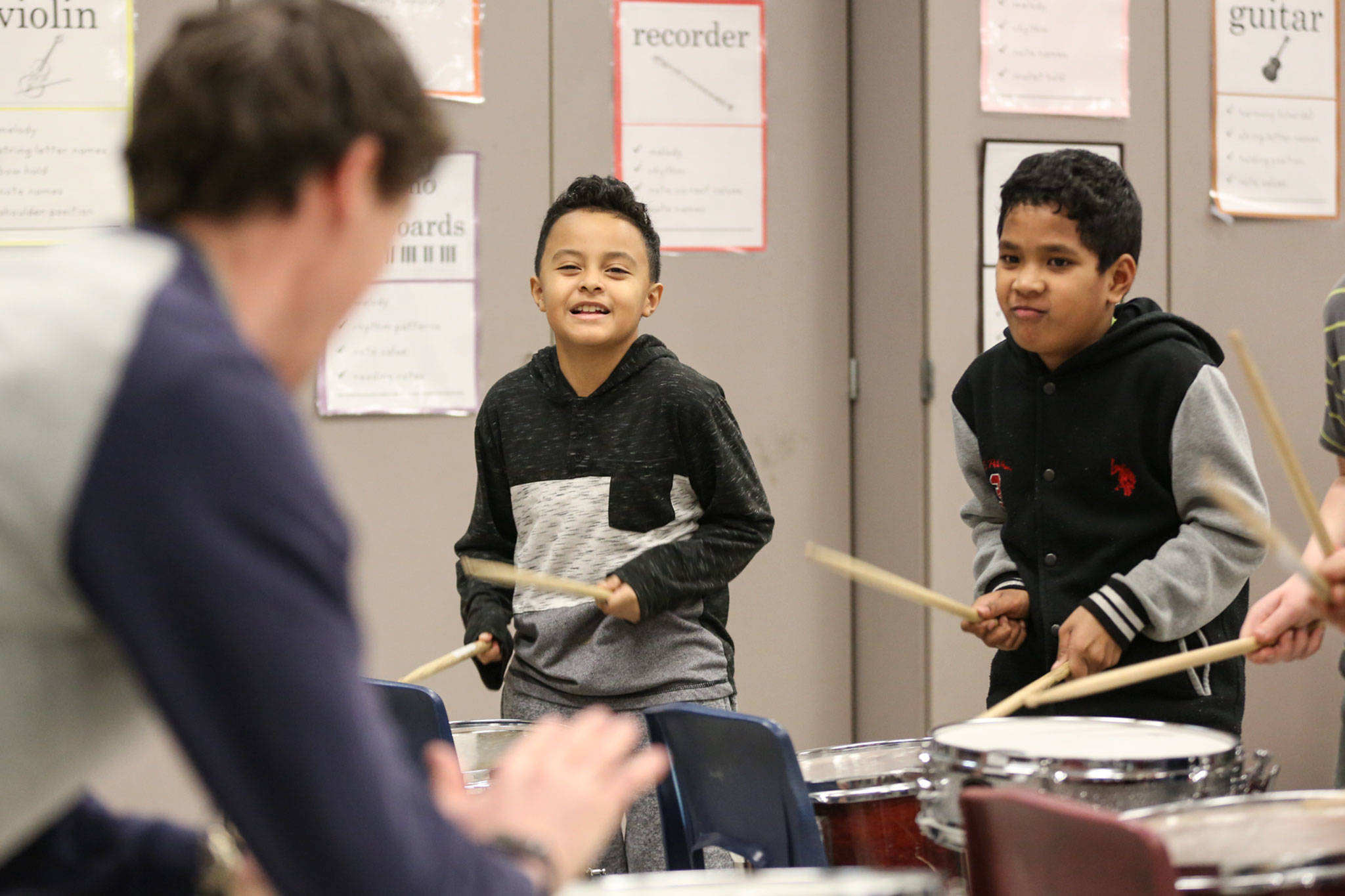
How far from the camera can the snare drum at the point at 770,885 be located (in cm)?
97

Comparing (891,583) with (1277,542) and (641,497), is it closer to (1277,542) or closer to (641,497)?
(641,497)

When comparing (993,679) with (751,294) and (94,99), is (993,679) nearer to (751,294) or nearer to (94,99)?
(751,294)

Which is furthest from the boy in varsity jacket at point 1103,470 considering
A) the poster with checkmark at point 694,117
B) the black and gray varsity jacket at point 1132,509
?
the poster with checkmark at point 694,117

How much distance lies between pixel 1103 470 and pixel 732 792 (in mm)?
867

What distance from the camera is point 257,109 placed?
80 cm

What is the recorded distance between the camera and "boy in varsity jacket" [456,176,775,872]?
2.29 metres

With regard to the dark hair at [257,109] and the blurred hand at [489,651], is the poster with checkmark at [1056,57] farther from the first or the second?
the dark hair at [257,109]

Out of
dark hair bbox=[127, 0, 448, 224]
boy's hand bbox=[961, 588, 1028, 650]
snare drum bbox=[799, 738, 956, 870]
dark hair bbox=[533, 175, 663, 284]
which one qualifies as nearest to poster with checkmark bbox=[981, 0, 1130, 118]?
dark hair bbox=[533, 175, 663, 284]

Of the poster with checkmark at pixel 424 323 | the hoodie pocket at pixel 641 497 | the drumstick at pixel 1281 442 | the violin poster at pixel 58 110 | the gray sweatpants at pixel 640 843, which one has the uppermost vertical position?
the violin poster at pixel 58 110

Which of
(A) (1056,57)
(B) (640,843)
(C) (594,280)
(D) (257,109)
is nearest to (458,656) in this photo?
(B) (640,843)

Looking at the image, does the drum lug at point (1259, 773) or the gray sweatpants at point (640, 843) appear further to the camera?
the gray sweatpants at point (640, 843)

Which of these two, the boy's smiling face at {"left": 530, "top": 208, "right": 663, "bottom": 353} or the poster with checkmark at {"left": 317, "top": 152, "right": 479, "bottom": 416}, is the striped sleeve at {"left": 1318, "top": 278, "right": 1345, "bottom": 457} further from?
the poster with checkmark at {"left": 317, "top": 152, "right": 479, "bottom": 416}

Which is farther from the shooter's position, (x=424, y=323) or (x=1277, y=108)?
(x=1277, y=108)

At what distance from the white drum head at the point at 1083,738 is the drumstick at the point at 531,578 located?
632mm
